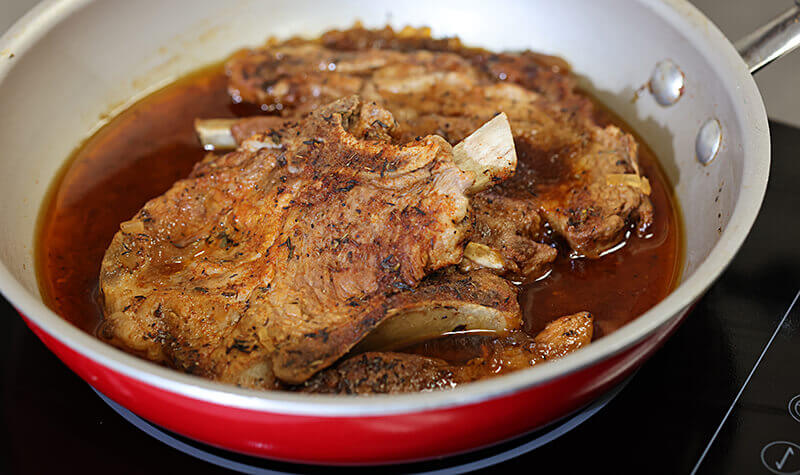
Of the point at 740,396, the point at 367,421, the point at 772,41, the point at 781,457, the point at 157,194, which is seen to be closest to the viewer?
the point at 367,421

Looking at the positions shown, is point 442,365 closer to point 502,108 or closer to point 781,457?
point 781,457

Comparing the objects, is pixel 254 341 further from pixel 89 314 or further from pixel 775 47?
pixel 775 47

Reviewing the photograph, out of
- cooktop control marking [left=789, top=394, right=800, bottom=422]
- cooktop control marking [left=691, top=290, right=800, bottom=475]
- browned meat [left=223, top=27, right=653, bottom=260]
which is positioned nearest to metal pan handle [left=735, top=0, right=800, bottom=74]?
browned meat [left=223, top=27, right=653, bottom=260]

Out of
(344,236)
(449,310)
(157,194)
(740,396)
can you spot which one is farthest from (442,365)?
(157,194)

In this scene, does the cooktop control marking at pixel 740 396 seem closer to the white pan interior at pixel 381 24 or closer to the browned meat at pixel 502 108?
the white pan interior at pixel 381 24

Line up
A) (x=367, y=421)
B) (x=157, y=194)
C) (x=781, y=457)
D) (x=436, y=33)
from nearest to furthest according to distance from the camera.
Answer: (x=367, y=421), (x=781, y=457), (x=157, y=194), (x=436, y=33)

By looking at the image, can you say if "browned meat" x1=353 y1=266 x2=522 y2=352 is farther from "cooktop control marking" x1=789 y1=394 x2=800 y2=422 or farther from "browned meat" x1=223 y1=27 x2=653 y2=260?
"cooktop control marking" x1=789 y1=394 x2=800 y2=422

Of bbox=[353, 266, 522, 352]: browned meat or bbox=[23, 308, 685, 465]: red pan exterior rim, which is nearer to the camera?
bbox=[23, 308, 685, 465]: red pan exterior rim
